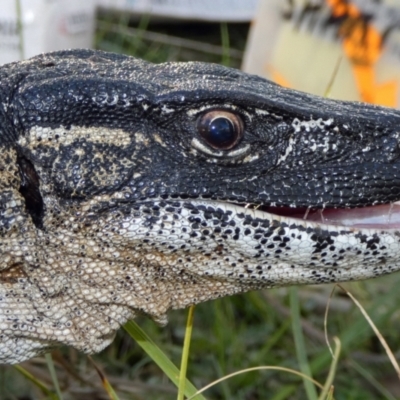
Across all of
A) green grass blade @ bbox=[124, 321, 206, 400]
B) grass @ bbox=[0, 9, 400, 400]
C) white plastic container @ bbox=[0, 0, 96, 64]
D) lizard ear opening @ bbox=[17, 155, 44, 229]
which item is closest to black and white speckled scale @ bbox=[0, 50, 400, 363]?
lizard ear opening @ bbox=[17, 155, 44, 229]

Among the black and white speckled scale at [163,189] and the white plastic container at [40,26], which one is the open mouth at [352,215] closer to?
the black and white speckled scale at [163,189]

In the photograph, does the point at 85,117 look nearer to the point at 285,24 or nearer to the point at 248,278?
the point at 248,278

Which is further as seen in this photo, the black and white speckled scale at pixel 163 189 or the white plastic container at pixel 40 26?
the white plastic container at pixel 40 26

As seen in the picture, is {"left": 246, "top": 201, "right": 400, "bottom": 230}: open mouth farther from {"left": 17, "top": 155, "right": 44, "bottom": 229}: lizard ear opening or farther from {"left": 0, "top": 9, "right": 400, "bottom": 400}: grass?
{"left": 0, "top": 9, "right": 400, "bottom": 400}: grass

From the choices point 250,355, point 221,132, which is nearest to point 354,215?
point 221,132

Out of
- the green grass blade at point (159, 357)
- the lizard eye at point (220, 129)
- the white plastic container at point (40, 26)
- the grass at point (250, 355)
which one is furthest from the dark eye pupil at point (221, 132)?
the white plastic container at point (40, 26)
